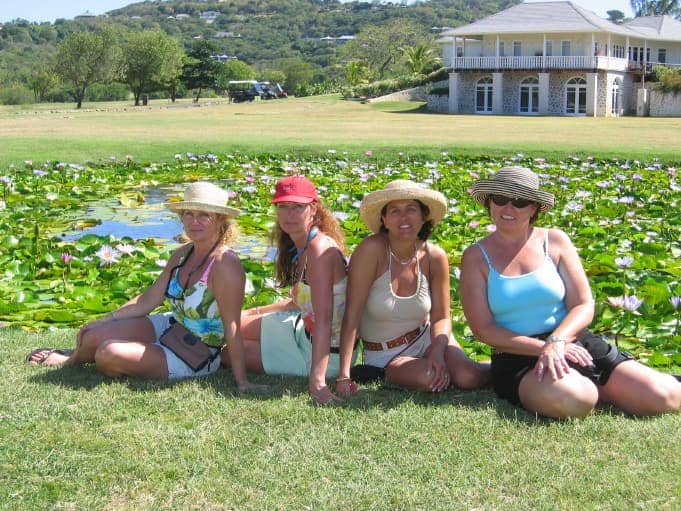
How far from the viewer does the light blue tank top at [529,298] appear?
398cm

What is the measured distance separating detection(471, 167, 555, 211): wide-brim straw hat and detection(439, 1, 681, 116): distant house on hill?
4241 centimetres

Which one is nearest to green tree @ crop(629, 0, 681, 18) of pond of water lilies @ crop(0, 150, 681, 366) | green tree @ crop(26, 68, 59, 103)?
green tree @ crop(26, 68, 59, 103)

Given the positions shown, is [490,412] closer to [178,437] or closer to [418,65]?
[178,437]

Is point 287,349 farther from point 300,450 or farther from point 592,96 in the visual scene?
point 592,96

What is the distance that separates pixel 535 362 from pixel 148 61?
216 ft

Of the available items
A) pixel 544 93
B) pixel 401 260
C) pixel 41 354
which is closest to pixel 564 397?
pixel 401 260

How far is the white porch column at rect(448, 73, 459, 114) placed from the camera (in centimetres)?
4669

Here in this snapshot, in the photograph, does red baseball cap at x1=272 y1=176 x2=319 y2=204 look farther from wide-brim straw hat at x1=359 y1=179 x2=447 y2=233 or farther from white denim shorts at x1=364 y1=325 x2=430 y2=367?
white denim shorts at x1=364 y1=325 x2=430 y2=367

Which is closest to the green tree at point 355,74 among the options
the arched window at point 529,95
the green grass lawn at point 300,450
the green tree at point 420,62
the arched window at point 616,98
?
the green tree at point 420,62

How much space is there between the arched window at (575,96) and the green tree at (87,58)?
3650 cm

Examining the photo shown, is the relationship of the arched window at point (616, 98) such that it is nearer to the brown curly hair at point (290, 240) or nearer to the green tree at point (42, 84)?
the brown curly hair at point (290, 240)

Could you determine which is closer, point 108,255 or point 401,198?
point 401,198

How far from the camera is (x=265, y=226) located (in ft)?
27.1

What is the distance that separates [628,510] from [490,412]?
96cm
